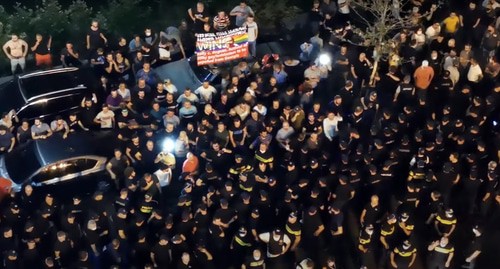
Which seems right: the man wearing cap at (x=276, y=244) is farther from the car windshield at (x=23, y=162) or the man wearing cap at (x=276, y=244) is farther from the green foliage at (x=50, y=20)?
the green foliage at (x=50, y=20)

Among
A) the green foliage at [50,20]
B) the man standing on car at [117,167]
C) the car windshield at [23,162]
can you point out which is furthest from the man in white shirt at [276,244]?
the green foliage at [50,20]

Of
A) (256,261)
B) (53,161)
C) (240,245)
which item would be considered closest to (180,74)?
(53,161)

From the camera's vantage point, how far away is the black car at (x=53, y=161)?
663 inches

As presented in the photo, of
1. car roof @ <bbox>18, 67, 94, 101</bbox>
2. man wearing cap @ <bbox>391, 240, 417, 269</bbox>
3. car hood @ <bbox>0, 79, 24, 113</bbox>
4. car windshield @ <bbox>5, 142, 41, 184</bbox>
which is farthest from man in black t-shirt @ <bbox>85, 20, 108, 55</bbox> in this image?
man wearing cap @ <bbox>391, 240, 417, 269</bbox>

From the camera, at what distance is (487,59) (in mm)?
19250

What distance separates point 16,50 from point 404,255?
10.6 metres

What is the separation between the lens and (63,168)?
1702cm

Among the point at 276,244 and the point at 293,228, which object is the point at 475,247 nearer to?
the point at 293,228

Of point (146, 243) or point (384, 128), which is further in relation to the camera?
point (384, 128)

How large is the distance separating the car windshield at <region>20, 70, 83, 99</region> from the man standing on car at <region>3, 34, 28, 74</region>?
1.48 m

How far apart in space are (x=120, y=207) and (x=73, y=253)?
3.89 feet

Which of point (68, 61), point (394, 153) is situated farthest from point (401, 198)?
point (68, 61)

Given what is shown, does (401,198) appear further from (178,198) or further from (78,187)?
(78,187)

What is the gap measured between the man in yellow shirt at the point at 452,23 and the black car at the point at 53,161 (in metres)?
8.34
